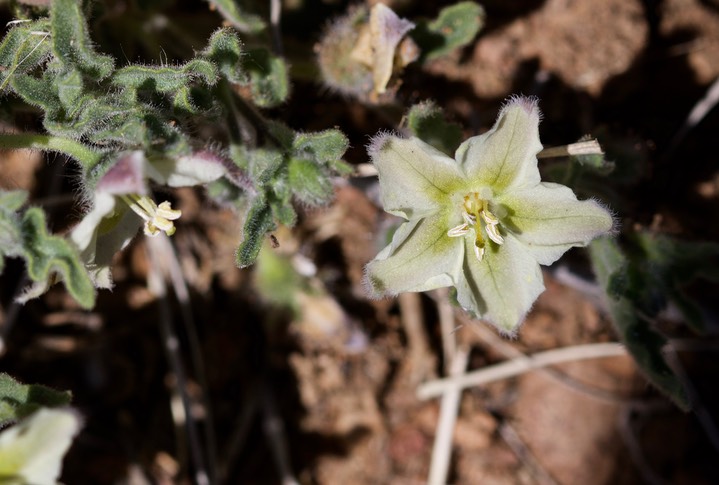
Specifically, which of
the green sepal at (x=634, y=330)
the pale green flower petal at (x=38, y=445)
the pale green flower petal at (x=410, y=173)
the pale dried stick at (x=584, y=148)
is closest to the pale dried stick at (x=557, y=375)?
the green sepal at (x=634, y=330)

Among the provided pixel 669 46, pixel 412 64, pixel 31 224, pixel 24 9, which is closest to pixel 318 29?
pixel 412 64

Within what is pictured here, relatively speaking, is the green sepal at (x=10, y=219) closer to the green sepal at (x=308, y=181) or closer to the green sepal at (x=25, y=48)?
the green sepal at (x=25, y=48)

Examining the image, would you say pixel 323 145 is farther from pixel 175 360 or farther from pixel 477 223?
pixel 175 360

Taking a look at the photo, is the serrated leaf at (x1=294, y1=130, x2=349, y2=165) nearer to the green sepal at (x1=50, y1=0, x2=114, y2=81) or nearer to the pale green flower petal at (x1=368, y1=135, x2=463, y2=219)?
the pale green flower petal at (x1=368, y1=135, x2=463, y2=219)

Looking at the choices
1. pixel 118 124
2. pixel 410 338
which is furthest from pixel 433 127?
pixel 410 338

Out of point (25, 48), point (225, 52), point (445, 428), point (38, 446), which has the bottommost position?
point (445, 428)
